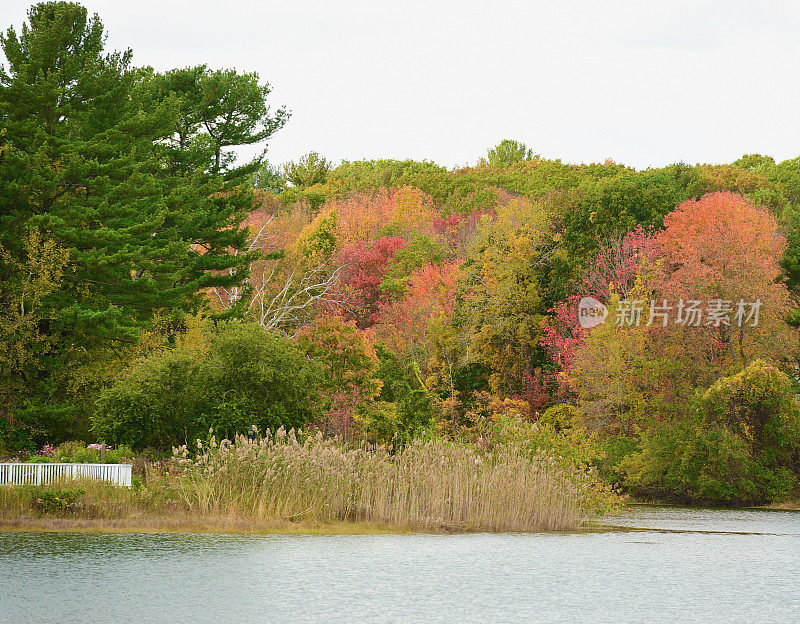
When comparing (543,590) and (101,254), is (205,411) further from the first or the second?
(543,590)

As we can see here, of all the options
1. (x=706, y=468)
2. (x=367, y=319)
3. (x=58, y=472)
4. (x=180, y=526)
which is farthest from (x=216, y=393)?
(x=367, y=319)

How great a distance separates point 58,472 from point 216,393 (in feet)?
16.2

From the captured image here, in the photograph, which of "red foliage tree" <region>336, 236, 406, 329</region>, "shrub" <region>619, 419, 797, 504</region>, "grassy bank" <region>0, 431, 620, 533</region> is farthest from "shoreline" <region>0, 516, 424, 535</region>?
"red foliage tree" <region>336, 236, 406, 329</region>

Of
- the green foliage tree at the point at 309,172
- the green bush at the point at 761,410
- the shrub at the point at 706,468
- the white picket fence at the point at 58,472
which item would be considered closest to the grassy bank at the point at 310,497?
the white picket fence at the point at 58,472

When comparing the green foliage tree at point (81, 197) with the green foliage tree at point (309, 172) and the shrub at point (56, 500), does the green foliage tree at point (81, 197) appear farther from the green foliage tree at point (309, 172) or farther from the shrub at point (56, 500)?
the green foliage tree at point (309, 172)

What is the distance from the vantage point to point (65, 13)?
39.4 metres

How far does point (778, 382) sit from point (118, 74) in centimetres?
2908

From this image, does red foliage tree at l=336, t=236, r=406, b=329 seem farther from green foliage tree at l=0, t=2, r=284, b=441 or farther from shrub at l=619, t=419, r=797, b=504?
shrub at l=619, t=419, r=797, b=504

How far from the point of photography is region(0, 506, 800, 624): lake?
10.9 metres

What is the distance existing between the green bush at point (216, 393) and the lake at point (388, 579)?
8252 mm

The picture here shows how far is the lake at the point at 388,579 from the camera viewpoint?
1088 centimetres

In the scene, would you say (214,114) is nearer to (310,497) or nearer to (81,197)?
(81,197)

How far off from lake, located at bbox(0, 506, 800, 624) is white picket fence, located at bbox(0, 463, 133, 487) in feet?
15.0

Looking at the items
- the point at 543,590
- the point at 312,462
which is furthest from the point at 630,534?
the point at 543,590
